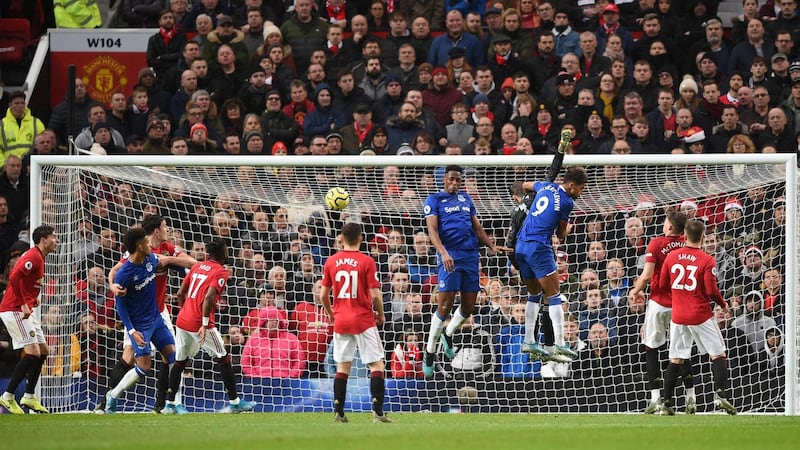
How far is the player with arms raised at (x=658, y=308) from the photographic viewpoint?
1477 centimetres

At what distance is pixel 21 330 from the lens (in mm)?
15172

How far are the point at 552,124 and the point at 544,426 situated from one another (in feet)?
23.3

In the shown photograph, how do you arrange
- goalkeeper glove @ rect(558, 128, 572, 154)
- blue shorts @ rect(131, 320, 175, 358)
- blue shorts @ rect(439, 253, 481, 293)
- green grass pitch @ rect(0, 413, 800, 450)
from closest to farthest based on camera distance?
green grass pitch @ rect(0, 413, 800, 450) < goalkeeper glove @ rect(558, 128, 572, 154) < blue shorts @ rect(131, 320, 175, 358) < blue shorts @ rect(439, 253, 481, 293)

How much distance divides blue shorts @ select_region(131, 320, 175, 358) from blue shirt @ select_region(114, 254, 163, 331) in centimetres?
7

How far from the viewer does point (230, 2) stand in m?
22.1

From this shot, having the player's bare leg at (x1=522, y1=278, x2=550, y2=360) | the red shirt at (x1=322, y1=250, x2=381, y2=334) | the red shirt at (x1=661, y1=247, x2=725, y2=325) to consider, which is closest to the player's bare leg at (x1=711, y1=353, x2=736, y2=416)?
the red shirt at (x1=661, y1=247, x2=725, y2=325)

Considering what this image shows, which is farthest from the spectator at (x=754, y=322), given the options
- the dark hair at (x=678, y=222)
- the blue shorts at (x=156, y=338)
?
the blue shorts at (x=156, y=338)

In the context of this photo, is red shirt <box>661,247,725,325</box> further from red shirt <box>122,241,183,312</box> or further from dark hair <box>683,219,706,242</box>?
red shirt <box>122,241,183,312</box>

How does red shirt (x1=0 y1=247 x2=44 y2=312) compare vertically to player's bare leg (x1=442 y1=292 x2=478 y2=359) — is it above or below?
above

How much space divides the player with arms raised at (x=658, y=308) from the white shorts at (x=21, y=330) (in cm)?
636

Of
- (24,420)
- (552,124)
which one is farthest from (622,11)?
(24,420)

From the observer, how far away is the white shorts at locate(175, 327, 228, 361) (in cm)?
1470

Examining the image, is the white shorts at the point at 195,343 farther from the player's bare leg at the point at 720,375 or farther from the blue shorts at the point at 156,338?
the player's bare leg at the point at 720,375

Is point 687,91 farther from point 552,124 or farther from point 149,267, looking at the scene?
point 149,267
